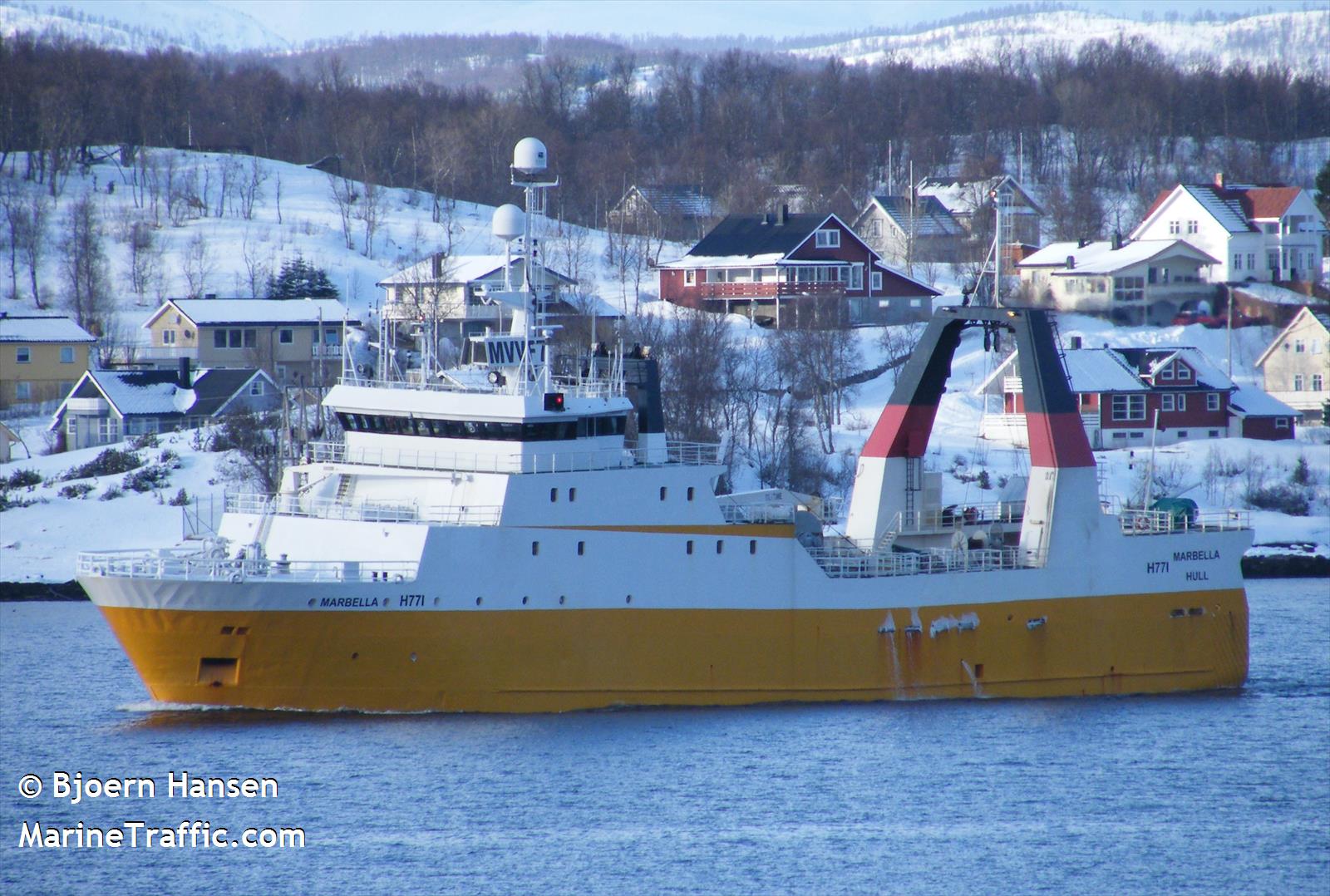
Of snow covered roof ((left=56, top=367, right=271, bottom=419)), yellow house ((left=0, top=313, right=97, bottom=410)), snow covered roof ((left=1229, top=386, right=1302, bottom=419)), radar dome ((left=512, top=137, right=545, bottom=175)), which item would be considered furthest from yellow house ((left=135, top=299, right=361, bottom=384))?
radar dome ((left=512, top=137, right=545, bottom=175))

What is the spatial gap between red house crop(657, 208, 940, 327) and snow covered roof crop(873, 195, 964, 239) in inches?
393

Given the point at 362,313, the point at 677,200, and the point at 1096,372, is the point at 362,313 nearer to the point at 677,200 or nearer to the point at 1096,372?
Result: the point at 677,200

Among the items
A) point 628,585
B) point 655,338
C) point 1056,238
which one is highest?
point 1056,238

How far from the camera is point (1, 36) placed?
301ft

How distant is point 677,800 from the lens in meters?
24.0

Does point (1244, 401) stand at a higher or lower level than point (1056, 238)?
lower

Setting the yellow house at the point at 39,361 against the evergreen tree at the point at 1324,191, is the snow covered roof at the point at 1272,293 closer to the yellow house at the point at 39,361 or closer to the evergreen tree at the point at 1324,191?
the evergreen tree at the point at 1324,191

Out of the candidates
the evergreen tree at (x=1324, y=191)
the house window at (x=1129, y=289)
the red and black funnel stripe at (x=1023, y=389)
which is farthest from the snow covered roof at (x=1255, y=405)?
the red and black funnel stripe at (x=1023, y=389)

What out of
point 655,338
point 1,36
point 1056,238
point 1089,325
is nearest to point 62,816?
point 655,338

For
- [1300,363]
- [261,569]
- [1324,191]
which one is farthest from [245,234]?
[261,569]

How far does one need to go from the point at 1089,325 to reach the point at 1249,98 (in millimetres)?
43304

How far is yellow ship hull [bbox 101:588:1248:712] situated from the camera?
86.4 ft

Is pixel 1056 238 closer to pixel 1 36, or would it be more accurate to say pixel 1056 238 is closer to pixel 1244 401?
pixel 1244 401

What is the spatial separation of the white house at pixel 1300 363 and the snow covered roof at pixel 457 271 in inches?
958
